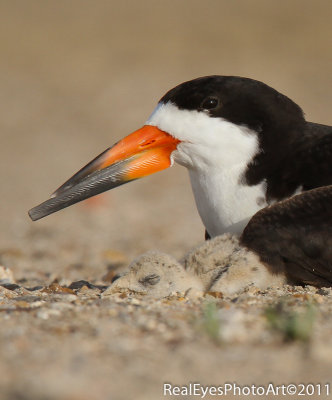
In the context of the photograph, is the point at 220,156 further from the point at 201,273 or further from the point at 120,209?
the point at 120,209

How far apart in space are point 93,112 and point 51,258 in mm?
8686

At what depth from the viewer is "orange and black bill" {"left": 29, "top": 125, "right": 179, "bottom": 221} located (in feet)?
15.7

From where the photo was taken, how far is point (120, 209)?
10352mm

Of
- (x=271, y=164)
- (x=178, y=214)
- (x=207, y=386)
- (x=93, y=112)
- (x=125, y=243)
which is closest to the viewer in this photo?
(x=207, y=386)

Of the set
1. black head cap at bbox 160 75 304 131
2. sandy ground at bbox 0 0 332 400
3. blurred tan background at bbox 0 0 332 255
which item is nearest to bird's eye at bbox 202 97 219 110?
black head cap at bbox 160 75 304 131

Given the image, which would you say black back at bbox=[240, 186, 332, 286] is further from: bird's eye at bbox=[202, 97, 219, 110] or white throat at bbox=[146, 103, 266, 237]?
bird's eye at bbox=[202, 97, 219, 110]

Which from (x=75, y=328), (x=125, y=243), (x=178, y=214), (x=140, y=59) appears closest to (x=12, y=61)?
(x=140, y=59)

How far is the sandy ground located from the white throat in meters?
0.65

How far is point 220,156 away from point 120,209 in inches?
227

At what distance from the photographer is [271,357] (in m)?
2.83

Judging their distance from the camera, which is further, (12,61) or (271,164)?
(12,61)

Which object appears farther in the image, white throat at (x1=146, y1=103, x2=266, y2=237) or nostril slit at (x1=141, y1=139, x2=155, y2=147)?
nostril slit at (x1=141, y1=139, x2=155, y2=147)

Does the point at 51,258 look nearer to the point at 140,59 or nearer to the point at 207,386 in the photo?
the point at 207,386

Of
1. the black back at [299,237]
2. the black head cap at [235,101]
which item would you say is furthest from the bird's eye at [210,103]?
the black back at [299,237]
